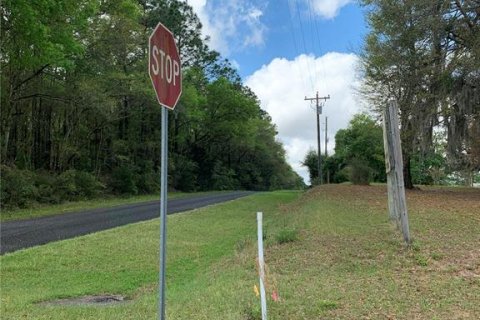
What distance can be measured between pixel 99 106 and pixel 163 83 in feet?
77.9

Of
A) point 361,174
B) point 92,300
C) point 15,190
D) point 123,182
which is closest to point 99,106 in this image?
point 15,190

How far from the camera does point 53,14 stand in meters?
18.3

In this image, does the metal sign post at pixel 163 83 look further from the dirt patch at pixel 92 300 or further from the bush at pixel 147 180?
the bush at pixel 147 180

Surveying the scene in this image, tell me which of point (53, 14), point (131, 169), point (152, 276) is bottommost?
point (152, 276)

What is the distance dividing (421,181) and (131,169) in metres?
27.9

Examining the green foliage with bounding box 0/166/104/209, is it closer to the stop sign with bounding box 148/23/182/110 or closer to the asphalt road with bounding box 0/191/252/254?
the asphalt road with bounding box 0/191/252/254

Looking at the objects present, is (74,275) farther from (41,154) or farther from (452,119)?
(41,154)

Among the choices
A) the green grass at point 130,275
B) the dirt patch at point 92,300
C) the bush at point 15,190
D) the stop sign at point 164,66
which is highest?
the stop sign at point 164,66

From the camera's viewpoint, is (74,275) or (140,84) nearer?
(74,275)

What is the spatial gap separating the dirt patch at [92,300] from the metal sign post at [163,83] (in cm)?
296

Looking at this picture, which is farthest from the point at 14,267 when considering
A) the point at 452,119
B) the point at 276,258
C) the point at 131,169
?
the point at 131,169

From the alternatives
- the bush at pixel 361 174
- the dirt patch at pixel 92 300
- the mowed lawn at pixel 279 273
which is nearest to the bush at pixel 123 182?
the bush at pixel 361 174

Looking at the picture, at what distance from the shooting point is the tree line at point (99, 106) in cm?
1909

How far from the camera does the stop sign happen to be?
139 inches
